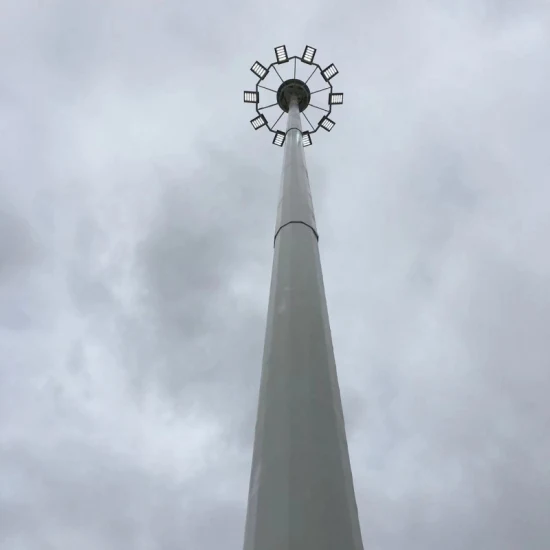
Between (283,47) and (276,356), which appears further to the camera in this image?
(283,47)

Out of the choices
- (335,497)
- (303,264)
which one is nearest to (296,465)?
(335,497)

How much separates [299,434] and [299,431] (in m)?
0.04

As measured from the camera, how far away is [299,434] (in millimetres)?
4469

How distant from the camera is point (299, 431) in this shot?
14.8 ft

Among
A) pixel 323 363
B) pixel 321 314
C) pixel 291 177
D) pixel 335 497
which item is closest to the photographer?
pixel 335 497

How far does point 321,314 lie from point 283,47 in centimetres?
1414

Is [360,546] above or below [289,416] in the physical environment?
below

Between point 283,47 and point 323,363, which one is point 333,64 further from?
point 323,363

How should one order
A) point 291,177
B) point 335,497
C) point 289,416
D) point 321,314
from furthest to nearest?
point 291,177 < point 321,314 < point 289,416 < point 335,497

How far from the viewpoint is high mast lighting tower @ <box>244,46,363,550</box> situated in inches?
150

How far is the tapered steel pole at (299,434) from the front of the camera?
380cm

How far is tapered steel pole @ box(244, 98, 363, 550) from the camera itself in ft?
12.5

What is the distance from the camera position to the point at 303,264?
21.9 feet

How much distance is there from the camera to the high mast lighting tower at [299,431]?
3.81 m
